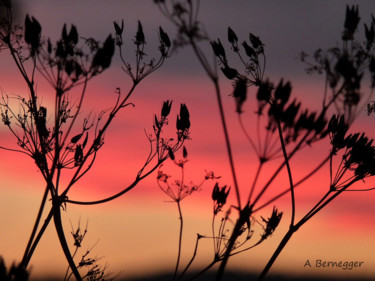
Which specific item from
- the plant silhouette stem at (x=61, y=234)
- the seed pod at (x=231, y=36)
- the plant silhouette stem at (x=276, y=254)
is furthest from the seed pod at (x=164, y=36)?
the plant silhouette stem at (x=276, y=254)

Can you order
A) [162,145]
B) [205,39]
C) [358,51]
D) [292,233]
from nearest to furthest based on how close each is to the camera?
[205,39] < [358,51] < [292,233] < [162,145]

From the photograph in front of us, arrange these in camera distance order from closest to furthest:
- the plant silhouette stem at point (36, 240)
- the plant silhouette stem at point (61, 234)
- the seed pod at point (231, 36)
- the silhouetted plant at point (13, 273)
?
the silhouetted plant at point (13, 273) → the plant silhouette stem at point (36, 240) → the plant silhouette stem at point (61, 234) → the seed pod at point (231, 36)

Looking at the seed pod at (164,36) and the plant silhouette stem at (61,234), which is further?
the seed pod at (164,36)

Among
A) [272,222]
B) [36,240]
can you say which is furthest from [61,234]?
[272,222]

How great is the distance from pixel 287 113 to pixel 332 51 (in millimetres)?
847

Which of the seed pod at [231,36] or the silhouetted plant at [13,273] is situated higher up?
the seed pod at [231,36]

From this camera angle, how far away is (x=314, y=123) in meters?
8.34

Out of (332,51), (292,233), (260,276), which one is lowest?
(260,276)

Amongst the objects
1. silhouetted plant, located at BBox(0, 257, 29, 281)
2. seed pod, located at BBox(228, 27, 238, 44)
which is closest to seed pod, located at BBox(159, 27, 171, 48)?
seed pod, located at BBox(228, 27, 238, 44)

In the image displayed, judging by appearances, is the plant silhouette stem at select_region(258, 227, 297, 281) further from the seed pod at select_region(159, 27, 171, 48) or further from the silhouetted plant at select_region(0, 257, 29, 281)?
the silhouetted plant at select_region(0, 257, 29, 281)

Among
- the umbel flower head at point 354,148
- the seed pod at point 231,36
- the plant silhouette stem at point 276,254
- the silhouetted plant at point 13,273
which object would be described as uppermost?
the seed pod at point 231,36

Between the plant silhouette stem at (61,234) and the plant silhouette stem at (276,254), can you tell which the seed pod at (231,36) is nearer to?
the plant silhouette stem at (276,254)

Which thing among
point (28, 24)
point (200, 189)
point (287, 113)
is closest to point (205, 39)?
point (287, 113)

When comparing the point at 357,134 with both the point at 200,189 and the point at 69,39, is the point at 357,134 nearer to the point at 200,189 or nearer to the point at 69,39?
the point at 200,189
